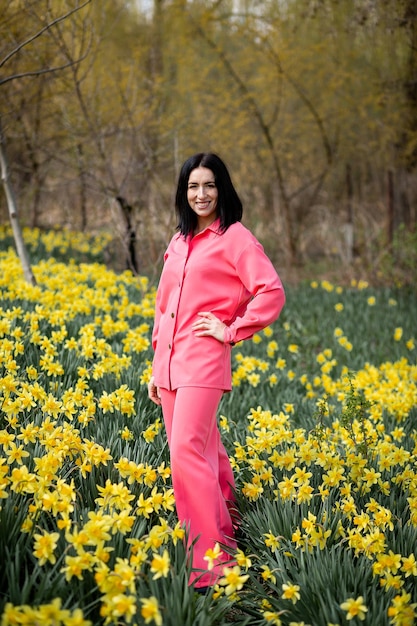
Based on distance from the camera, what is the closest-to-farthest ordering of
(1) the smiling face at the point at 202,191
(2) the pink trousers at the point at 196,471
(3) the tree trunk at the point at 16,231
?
(2) the pink trousers at the point at 196,471 → (1) the smiling face at the point at 202,191 → (3) the tree trunk at the point at 16,231

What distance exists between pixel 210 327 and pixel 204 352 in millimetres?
105

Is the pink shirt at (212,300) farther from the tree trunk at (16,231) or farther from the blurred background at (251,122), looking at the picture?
the blurred background at (251,122)

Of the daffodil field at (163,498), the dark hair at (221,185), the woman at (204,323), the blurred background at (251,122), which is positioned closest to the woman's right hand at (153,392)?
the woman at (204,323)

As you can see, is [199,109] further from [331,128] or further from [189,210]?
[189,210]

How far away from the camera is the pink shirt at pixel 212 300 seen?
2.32 m

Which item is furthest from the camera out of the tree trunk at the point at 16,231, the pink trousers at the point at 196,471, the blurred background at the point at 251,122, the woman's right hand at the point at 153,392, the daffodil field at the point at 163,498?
the blurred background at the point at 251,122

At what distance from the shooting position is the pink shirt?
7.61 feet

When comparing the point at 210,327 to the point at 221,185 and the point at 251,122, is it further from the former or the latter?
the point at 251,122

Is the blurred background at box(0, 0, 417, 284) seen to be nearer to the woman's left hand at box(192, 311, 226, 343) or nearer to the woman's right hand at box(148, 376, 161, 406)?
the woman's right hand at box(148, 376, 161, 406)

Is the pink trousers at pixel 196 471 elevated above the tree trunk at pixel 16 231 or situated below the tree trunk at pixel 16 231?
below

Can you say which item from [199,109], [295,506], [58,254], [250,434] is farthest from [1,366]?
[199,109]

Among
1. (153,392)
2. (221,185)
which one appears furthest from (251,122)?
(153,392)

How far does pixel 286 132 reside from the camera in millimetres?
12289

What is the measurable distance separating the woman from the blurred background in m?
5.56
